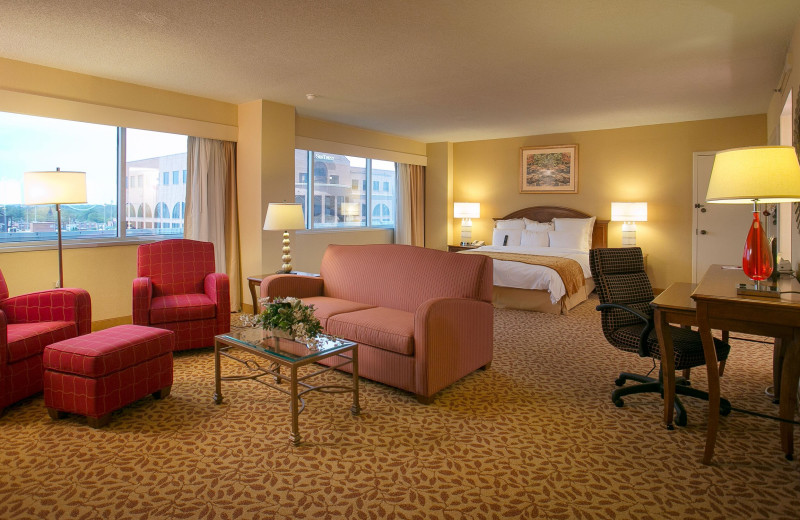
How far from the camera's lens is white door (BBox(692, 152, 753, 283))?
21.8ft

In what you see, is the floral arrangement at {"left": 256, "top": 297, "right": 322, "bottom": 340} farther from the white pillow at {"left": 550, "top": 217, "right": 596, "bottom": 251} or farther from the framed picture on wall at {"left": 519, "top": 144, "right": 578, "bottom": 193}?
the framed picture on wall at {"left": 519, "top": 144, "right": 578, "bottom": 193}

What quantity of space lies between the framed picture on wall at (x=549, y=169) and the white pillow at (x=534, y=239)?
837 millimetres

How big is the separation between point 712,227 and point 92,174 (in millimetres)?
7805

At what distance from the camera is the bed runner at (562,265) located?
591cm

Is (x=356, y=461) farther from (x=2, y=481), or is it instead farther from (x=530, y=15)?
(x=530, y=15)

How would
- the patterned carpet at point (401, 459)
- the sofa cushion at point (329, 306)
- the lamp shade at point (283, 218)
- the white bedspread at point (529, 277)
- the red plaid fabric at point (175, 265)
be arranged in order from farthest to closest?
the white bedspread at point (529, 277) → the lamp shade at point (283, 218) → the red plaid fabric at point (175, 265) → the sofa cushion at point (329, 306) → the patterned carpet at point (401, 459)

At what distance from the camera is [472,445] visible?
8.54 feet

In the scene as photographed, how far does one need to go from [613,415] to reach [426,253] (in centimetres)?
182

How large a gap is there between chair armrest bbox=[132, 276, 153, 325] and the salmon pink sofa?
3.06 feet

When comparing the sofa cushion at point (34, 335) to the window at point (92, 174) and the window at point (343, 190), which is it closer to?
the window at point (92, 174)

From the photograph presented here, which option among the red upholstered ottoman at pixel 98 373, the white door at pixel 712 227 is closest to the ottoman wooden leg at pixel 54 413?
the red upholstered ottoman at pixel 98 373

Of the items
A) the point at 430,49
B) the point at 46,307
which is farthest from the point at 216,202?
the point at 430,49

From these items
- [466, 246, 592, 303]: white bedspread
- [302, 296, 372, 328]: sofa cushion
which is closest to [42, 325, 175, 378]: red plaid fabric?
[302, 296, 372, 328]: sofa cushion

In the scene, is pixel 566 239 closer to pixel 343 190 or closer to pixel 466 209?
pixel 466 209
